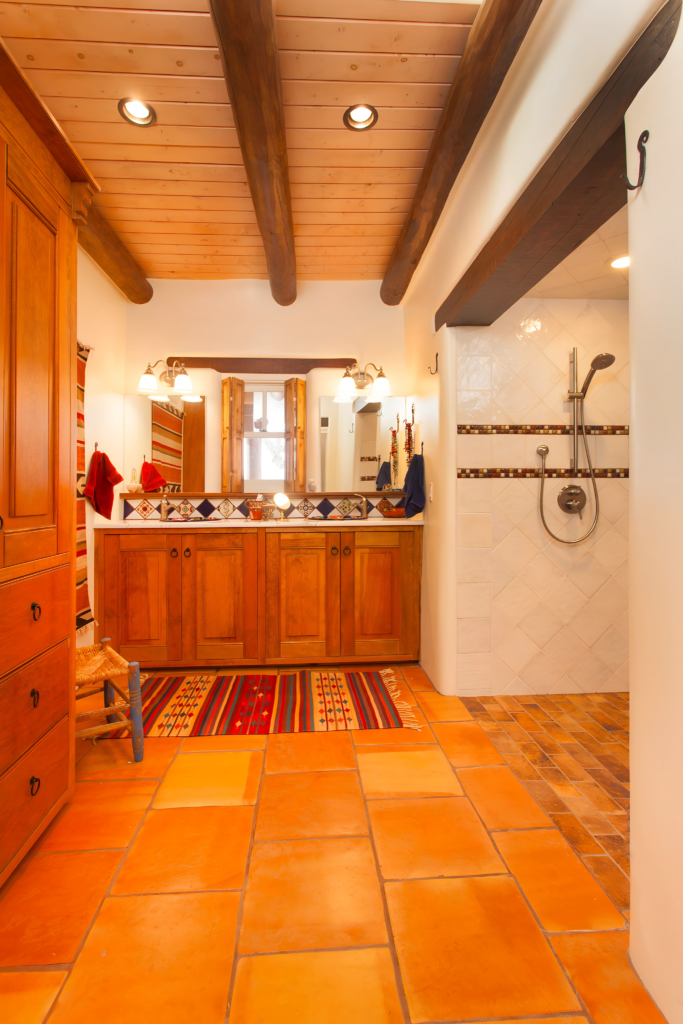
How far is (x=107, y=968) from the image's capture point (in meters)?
1.09

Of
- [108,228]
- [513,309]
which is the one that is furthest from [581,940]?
[108,228]

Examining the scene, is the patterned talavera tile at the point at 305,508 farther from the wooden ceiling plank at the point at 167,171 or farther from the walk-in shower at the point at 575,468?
the wooden ceiling plank at the point at 167,171

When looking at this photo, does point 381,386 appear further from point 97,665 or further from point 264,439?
point 97,665

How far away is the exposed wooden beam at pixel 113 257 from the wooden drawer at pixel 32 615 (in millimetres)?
2008

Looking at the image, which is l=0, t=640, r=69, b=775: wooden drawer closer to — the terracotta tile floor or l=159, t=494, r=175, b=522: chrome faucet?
the terracotta tile floor

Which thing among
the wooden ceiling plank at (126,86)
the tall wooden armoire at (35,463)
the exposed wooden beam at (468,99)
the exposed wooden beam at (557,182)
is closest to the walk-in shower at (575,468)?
the exposed wooden beam at (557,182)

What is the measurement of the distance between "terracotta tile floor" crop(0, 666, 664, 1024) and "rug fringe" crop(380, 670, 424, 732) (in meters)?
0.22

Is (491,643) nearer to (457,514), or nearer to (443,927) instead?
(457,514)

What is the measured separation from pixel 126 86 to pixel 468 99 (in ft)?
4.37

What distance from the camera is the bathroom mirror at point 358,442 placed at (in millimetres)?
3447

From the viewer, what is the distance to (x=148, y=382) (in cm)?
328

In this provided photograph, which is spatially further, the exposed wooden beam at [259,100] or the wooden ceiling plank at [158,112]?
the wooden ceiling plank at [158,112]

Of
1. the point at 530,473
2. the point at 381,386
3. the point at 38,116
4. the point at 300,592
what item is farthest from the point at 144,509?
the point at 530,473

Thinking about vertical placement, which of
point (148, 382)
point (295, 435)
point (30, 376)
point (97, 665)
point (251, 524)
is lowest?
point (97, 665)
